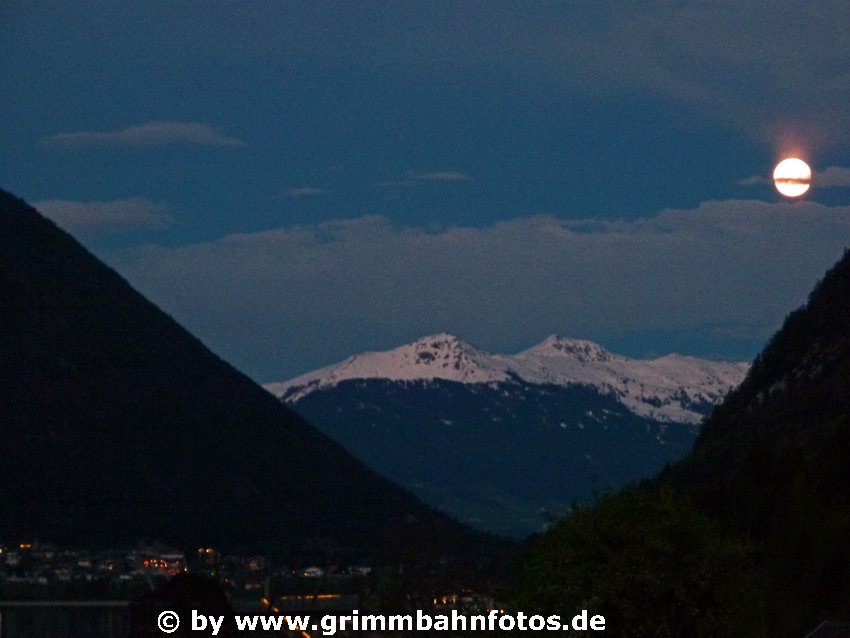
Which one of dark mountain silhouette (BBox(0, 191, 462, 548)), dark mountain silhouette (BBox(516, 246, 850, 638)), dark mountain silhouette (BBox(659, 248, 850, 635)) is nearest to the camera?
dark mountain silhouette (BBox(516, 246, 850, 638))

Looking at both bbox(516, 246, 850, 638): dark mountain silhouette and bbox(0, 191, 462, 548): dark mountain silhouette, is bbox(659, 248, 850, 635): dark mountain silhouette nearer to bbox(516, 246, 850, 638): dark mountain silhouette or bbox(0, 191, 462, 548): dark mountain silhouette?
bbox(516, 246, 850, 638): dark mountain silhouette

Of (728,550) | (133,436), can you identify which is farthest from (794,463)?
(133,436)

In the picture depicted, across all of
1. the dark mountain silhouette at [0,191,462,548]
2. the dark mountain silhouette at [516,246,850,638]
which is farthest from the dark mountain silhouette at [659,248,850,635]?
the dark mountain silhouette at [0,191,462,548]

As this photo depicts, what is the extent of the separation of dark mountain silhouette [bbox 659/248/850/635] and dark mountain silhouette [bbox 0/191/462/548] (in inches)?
1247

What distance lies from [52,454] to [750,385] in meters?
52.2

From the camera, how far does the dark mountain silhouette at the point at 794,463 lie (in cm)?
8150

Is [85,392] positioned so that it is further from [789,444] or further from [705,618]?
[705,618]

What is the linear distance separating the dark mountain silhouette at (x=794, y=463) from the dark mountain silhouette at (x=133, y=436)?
104 feet

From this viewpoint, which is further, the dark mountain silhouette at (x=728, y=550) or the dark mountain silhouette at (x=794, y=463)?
the dark mountain silhouette at (x=794, y=463)

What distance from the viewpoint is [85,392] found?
518 ft

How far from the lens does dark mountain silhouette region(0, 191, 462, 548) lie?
14575 centimetres

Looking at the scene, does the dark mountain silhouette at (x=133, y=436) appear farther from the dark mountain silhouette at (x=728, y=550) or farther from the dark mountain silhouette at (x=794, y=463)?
the dark mountain silhouette at (x=728, y=550)

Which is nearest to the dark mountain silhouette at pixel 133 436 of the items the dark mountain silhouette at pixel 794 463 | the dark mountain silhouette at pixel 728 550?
the dark mountain silhouette at pixel 794 463

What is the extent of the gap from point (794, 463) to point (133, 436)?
66.3 metres
